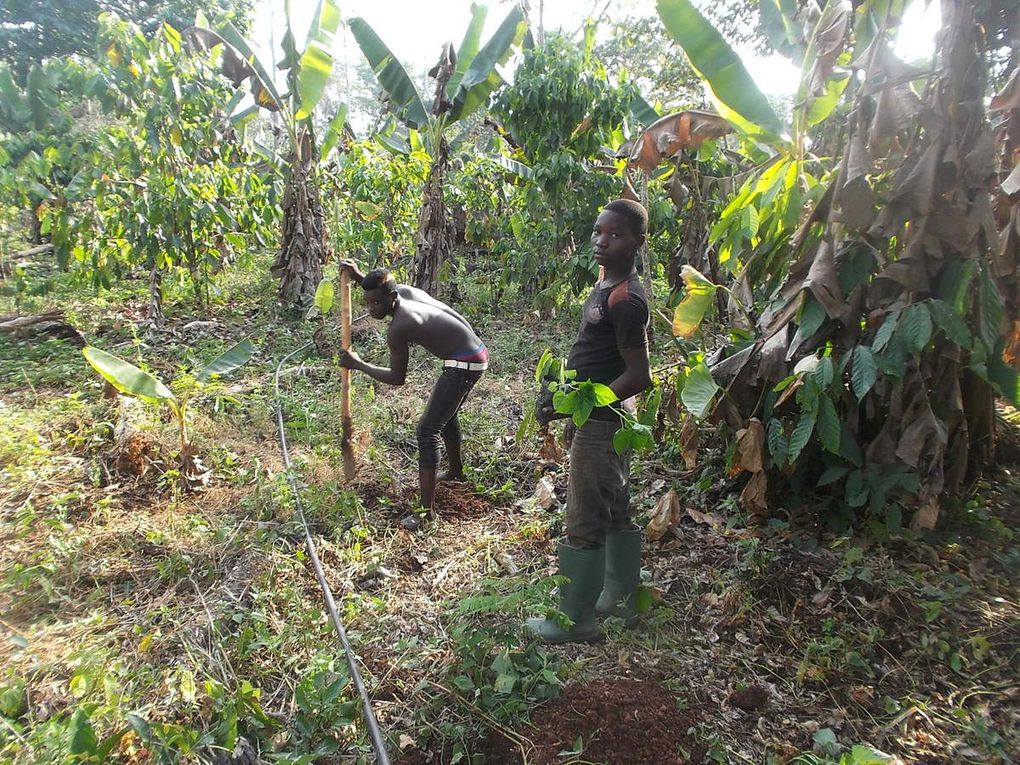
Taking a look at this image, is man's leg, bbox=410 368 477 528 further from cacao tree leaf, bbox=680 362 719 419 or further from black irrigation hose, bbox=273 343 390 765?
cacao tree leaf, bbox=680 362 719 419

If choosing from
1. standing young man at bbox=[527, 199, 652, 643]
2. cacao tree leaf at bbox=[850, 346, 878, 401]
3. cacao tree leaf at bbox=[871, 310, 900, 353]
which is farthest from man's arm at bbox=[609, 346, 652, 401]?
cacao tree leaf at bbox=[871, 310, 900, 353]

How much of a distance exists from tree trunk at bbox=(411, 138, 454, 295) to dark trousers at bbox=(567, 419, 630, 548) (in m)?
5.26

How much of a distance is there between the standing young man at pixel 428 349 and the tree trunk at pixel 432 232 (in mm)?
3607

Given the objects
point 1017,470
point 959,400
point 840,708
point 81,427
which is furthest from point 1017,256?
point 81,427

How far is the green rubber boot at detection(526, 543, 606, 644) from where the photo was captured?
2600mm

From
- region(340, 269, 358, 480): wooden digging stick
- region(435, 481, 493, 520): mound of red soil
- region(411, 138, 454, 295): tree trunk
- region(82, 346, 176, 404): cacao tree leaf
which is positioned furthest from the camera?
region(411, 138, 454, 295): tree trunk

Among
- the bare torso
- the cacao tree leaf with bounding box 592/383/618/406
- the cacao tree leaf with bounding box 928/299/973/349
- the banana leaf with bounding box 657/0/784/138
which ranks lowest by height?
the bare torso

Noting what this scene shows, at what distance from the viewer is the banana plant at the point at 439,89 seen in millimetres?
6822

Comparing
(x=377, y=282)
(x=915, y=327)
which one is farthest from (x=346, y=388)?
(x=915, y=327)

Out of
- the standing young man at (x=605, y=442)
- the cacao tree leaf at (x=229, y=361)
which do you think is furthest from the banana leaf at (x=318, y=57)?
the standing young man at (x=605, y=442)

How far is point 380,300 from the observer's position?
367 centimetres

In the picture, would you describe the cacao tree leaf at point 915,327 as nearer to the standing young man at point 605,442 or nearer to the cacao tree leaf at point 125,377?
the standing young man at point 605,442

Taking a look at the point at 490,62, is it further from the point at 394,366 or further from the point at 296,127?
the point at 394,366

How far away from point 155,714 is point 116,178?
20.0ft
